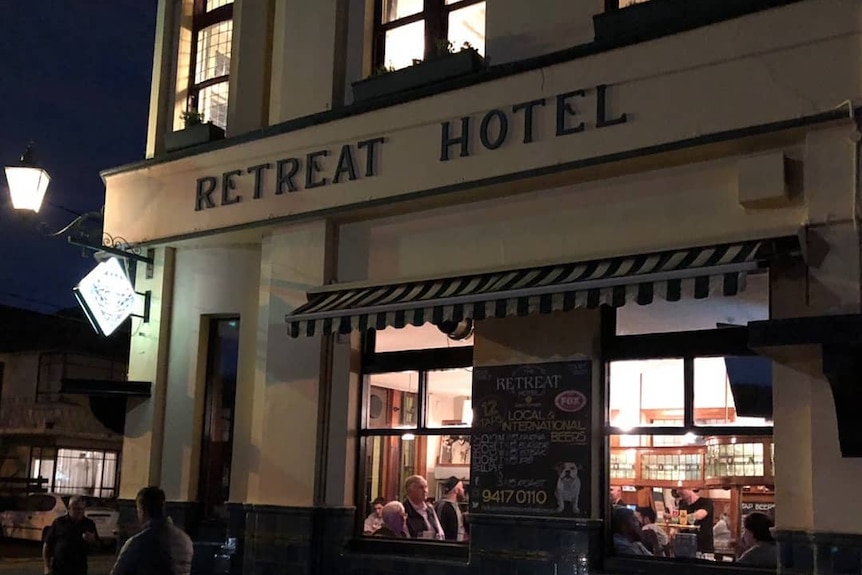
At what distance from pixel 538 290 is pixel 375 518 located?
3.64 metres

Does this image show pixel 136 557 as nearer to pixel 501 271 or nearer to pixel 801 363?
pixel 501 271

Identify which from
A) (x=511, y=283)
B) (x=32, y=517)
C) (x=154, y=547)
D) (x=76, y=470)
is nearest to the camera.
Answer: (x=154, y=547)

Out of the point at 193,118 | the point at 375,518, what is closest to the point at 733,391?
the point at 375,518

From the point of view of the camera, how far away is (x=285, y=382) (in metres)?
10.6

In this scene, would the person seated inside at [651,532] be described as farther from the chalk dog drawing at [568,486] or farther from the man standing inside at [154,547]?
the man standing inside at [154,547]

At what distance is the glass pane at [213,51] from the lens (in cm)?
1280

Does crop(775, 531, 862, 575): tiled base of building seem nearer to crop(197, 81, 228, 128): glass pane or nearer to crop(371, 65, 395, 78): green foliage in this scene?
crop(371, 65, 395, 78): green foliage

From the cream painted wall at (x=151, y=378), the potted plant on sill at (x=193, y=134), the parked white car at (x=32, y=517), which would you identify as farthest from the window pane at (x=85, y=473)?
the potted plant on sill at (x=193, y=134)

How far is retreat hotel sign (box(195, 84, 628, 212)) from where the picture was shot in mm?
8844

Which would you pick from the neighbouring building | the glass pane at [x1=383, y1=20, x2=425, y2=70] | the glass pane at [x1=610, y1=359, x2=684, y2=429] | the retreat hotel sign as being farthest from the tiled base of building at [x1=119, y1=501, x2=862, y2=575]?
the neighbouring building

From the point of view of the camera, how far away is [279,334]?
1074cm

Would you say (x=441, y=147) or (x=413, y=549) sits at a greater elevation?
(x=441, y=147)

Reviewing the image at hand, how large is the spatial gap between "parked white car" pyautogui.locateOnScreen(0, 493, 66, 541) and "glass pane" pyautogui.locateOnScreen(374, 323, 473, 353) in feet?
50.8

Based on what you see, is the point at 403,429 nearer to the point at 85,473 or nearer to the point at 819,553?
the point at 819,553
